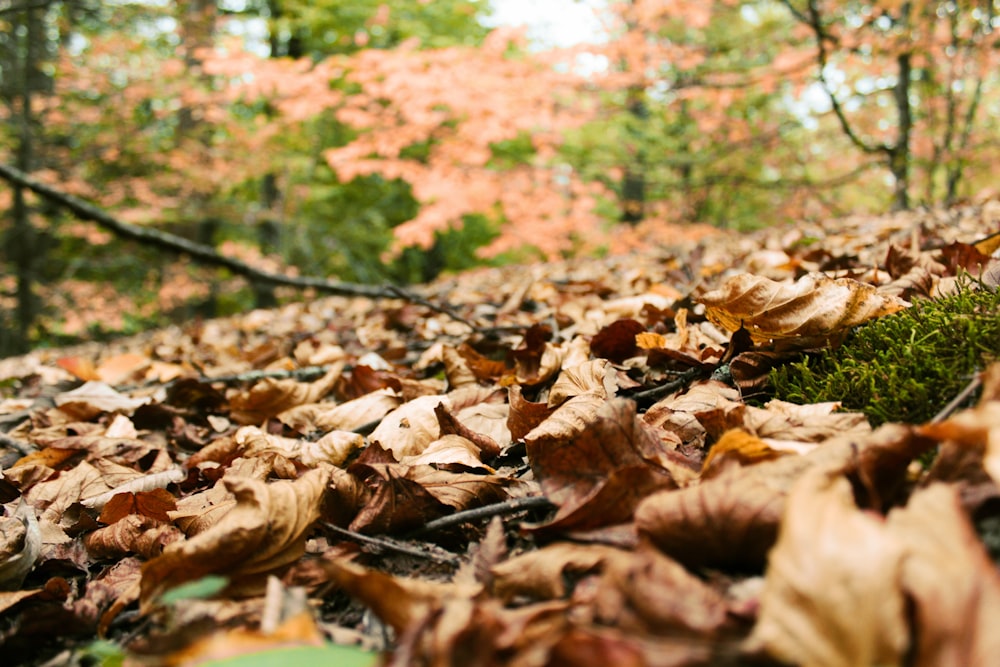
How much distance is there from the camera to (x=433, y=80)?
7.12 meters

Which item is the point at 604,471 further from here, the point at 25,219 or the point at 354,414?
the point at 25,219

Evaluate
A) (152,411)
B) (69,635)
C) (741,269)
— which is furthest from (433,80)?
(69,635)

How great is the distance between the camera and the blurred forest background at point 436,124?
21.2 ft

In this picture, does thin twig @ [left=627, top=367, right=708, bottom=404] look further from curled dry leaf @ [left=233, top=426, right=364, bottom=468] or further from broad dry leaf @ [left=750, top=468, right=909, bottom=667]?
broad dry leaf @ [left=750, top=468, right=909, bottom=667]

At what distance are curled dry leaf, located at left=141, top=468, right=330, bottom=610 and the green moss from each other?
81cm

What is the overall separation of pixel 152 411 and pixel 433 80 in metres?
6.26

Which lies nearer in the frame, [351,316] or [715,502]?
[715,502]

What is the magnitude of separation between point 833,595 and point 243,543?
2.13ft

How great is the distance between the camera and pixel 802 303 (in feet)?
3.42

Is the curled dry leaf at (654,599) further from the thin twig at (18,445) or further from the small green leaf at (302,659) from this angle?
the thin twig at (18,445)

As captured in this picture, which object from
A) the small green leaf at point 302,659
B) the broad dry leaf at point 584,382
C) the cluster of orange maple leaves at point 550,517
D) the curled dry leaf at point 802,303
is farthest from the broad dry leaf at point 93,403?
the curled dry leaf at point 802,303

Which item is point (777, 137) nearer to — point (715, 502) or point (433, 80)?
point (433, 80)

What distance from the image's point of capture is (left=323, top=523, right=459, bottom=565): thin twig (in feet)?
2.69

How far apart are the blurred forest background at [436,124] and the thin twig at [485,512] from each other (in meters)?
5.25
